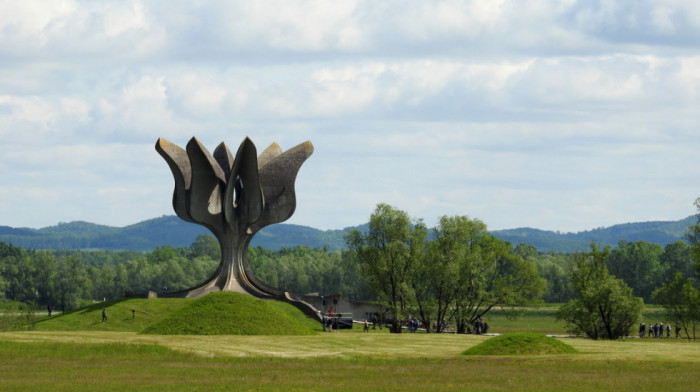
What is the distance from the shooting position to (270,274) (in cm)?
16038

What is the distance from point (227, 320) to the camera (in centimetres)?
5931

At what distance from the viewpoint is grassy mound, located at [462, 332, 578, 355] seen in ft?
153

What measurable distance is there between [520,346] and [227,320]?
750 inches

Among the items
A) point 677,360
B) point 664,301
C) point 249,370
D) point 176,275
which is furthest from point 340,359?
point 176,275

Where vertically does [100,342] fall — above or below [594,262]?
below

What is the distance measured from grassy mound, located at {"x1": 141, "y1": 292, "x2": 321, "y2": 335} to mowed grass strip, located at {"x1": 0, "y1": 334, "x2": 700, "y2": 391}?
35.5 feet

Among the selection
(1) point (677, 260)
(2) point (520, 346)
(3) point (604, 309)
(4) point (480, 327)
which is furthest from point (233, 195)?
(1) point (677, 260)

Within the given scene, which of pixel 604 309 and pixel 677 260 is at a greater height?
pixel 677 260

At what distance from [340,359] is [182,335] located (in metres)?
14.8

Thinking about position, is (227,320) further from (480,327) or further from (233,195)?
(480,327)

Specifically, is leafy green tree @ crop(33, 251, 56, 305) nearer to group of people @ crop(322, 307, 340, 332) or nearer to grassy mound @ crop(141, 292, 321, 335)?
group of people @ crop(322, 307, 340, 332)

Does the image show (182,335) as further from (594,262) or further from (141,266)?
(141,266)

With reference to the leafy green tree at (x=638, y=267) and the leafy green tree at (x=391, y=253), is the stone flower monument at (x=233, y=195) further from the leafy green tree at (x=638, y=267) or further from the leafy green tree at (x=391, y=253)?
the leafy green tree at (x=638, y=267)

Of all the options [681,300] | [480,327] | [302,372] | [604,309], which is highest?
[681,300]
